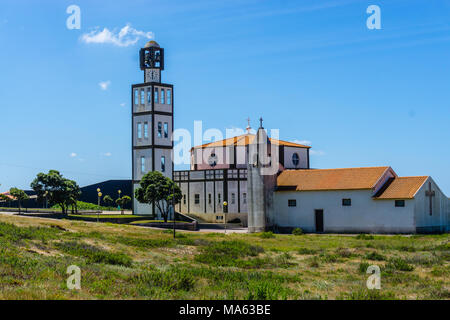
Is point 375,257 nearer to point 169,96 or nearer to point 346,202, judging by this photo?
point 346,202

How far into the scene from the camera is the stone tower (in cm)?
4816

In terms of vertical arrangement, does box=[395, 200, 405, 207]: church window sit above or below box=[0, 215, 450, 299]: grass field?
above

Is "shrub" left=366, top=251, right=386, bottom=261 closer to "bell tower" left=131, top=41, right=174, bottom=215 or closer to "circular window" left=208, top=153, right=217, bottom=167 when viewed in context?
"circular window" left=208, top=153, right=217, bottom=167

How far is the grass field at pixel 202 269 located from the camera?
14164 millimetres

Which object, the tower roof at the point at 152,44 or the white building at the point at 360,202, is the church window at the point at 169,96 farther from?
the white building at the point at 360,202

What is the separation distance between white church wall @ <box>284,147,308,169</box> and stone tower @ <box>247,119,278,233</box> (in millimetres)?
12907

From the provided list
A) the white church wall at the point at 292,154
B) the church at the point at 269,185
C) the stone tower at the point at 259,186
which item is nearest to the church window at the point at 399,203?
the church at the point at 269,185

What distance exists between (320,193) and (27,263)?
33.7m

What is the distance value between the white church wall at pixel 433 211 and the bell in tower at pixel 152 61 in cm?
3491

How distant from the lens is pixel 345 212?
150ft

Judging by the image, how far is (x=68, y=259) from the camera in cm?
2083

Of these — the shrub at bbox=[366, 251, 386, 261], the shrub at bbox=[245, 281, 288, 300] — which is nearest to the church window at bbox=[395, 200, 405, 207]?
the shrub at bbox=[366, 251, 386, 261]
